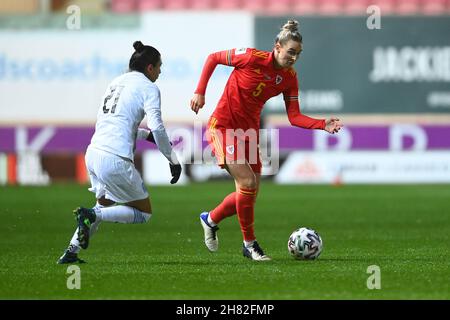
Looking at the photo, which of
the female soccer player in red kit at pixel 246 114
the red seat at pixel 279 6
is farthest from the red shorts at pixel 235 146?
the red seat at pixel 279 6

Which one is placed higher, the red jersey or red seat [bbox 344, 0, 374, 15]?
red seat [bbox 344, 0, 374, 15]

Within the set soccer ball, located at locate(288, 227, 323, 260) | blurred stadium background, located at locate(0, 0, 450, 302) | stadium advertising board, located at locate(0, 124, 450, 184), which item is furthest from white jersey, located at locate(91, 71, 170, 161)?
stadium advertising board, located at locate(0, 124, 450, 184)

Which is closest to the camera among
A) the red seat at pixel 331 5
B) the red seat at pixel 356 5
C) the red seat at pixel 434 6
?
the red seat at pixel 356 5

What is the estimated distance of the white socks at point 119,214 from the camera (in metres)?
9.66

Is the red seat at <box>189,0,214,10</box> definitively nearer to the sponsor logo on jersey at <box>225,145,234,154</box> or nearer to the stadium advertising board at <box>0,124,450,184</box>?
the stadium advertising board at <box>0,124,450,184</box>

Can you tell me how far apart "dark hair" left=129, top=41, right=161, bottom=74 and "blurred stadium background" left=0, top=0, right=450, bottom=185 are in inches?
596

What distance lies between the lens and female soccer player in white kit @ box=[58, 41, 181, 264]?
9578 millimetres

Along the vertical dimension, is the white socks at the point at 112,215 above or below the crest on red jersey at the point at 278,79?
below

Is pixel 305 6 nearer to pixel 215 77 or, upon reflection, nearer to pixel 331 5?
pixel 331 5

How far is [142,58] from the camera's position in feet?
32.3

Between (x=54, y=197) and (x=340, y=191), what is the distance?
18.4 ft

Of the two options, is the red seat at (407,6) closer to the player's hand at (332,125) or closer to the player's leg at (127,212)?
the player's hand at (332,125)

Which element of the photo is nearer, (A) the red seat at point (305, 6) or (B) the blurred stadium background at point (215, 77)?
Result: (B) the blurred stadium background at point (215, 77)

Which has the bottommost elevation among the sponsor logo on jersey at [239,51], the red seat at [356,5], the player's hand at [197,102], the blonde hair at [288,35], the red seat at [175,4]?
the player's hand at [197,102]
